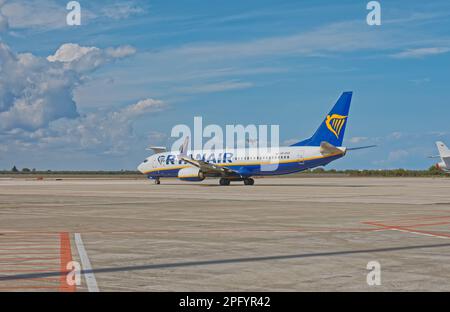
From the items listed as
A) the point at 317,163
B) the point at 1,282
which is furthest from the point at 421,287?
the point at 317,163

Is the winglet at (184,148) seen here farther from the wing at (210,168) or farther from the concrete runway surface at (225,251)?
the concrete runway surface at (225,251)

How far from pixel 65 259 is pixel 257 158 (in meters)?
51.7

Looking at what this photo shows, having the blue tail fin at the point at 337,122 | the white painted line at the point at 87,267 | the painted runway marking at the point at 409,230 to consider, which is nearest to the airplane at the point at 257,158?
the blue tail fin at the point at 337,122

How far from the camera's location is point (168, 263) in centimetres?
1228

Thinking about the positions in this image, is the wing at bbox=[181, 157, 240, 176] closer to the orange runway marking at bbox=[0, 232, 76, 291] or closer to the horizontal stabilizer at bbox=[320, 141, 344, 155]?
the horizontal stabilizer at bbox=[320, 141, 344, 155]

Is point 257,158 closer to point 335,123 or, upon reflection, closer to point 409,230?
point 335,123

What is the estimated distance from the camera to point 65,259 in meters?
12.8

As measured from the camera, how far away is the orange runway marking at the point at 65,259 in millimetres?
9672

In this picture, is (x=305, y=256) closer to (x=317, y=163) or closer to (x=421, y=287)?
(x=421, y=287)

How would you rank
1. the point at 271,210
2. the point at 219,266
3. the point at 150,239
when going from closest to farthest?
the point at 219,266 → the point at 150,239 → the point at 271,210

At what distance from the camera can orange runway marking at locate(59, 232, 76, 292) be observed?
9.67 metres

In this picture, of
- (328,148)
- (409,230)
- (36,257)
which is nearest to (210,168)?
(328,148)

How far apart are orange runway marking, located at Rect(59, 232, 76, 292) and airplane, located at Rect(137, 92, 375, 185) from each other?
43.3 m
